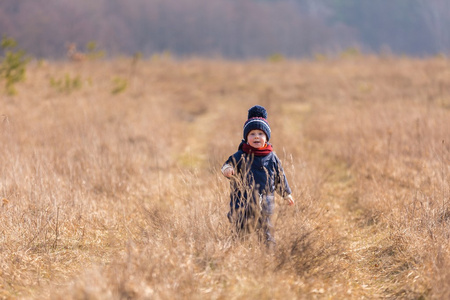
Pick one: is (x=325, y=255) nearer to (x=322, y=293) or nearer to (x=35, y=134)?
(x=322, y=293)

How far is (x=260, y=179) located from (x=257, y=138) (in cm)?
34

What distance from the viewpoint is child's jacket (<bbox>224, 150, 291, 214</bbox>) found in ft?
10.8

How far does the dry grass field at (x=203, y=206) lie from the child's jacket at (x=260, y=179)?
197 millimetres

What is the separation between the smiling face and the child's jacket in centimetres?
10

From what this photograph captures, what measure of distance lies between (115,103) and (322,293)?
828 cm

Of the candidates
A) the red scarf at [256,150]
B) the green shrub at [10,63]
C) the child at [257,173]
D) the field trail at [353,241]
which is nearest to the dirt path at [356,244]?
the field trail at [353,241]

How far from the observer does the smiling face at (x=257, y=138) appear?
334 cm

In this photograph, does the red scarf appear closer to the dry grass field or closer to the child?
the child

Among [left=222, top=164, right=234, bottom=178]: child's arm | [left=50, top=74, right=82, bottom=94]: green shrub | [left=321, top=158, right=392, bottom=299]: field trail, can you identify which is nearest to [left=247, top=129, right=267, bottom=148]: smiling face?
[left=222, top=164, right=234, bottom=178]: child's arm

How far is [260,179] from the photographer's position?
338cm

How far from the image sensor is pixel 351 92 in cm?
1231

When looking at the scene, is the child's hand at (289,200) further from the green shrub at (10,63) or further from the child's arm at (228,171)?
the green shrub at (10,63)

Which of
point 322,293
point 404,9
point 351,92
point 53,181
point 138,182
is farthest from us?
point 404,9

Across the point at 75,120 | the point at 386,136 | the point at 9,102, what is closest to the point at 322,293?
the point at 386,136
